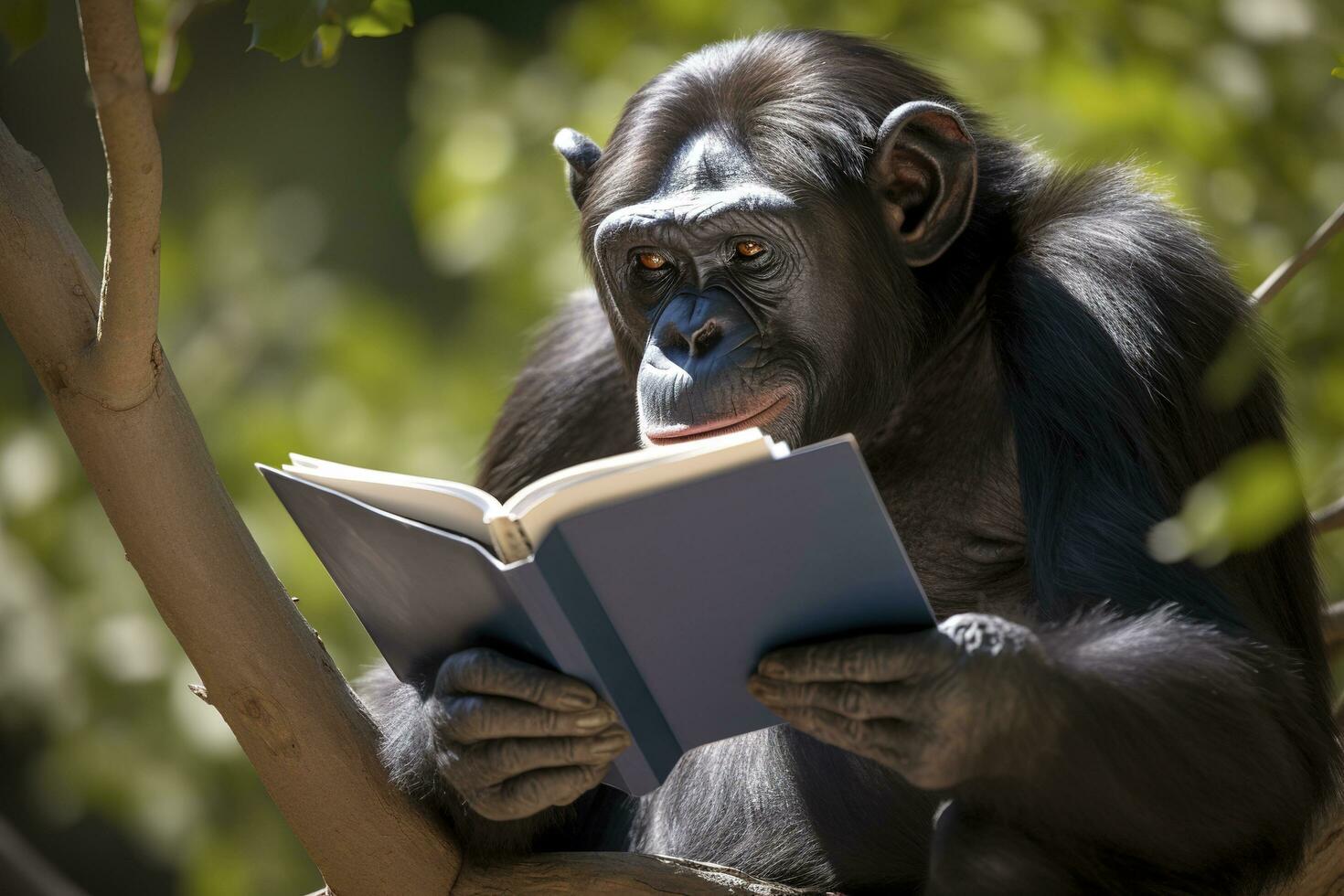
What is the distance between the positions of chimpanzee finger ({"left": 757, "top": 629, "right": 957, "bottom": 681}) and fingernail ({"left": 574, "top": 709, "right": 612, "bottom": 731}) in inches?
13.8

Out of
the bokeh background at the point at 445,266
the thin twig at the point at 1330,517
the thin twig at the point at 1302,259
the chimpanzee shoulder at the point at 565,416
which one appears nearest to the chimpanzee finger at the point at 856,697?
the thin twig at the point at 1302,259

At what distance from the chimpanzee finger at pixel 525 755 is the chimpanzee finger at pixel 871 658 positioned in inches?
14.9

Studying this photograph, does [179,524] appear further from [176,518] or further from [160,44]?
[160,44]

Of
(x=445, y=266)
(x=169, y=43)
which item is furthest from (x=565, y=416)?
(x=445, y=266)

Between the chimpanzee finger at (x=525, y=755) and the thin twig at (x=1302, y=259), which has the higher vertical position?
the chimpanzee finger at (x=525, y=755)

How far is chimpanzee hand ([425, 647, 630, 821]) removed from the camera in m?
2.93

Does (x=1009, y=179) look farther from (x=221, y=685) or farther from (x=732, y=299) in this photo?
(x=221, y=685)

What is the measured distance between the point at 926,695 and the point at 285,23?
165cm

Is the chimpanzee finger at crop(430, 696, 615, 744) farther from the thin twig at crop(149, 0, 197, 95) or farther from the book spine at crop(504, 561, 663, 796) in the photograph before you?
the thin twig at crop(149, 0, 197, 95)

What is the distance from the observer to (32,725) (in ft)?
28.6

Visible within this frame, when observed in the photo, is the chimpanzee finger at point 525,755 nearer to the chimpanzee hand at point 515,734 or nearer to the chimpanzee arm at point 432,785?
the chimpanzee hand at point 515,734

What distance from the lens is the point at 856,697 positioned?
2803mm

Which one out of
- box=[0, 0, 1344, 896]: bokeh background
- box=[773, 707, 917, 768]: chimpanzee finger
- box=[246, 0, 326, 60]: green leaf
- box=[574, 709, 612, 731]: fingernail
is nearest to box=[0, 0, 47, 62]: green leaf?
box=[246, 0, 326, 60]: green leaf

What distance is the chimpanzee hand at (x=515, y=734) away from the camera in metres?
2.93
